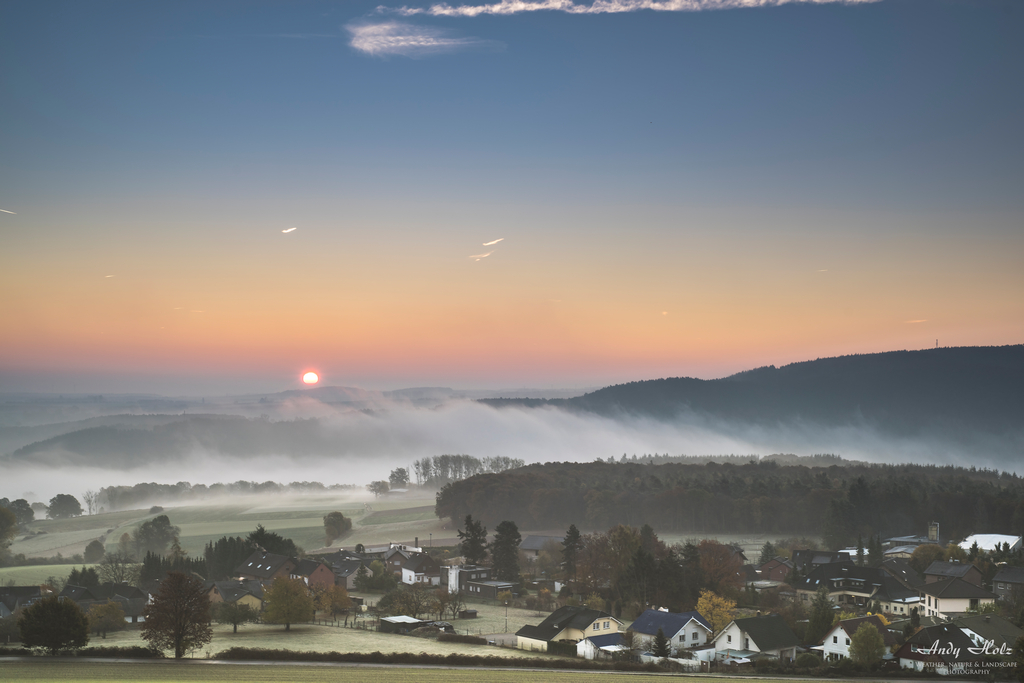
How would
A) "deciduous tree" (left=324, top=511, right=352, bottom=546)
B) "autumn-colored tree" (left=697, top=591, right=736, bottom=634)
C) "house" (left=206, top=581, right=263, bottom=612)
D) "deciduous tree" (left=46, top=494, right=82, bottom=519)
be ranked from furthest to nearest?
"deciduous tree" (left=46, top=494, right=82, bottom=519) < "deciduous tree" (left=324, top=511, right=352, bottom=546) < "house" (left=206, top=581, right=263, bottom=612) < "autumn-colored tree" (left=697, top=591, right=736, bottom=634)

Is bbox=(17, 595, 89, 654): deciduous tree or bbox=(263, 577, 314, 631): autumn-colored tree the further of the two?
bbox=(263, 577, 314, 631): autumn-colored tree

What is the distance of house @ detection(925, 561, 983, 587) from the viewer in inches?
1960

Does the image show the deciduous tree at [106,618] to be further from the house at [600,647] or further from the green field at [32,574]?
the house at [600,647]

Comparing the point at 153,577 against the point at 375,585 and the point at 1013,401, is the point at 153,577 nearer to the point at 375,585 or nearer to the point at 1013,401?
the point at 375,585

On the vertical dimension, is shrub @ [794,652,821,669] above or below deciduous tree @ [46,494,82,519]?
below

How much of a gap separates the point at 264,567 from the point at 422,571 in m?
12.4

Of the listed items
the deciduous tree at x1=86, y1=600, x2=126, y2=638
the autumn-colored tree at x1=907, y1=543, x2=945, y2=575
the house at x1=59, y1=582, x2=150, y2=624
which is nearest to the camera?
the deciduous tree at x1=86, y1=600, x2=126, y2=638

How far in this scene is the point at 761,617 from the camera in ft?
120

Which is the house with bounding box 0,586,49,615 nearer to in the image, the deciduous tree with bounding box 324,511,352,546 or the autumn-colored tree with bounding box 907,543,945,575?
the deciduous tree with bounding box 324,511,352,546

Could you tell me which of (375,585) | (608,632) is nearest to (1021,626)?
(608,632)

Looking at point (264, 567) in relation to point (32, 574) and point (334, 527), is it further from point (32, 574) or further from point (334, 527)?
point (334, 527)

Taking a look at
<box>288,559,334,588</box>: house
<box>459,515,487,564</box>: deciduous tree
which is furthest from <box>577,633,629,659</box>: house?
<box>459,515,487,564</box>: deciduous tree

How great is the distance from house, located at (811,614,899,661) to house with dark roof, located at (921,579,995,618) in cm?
1204

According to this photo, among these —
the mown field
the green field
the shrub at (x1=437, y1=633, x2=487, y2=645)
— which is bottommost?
the shrub at (x1=437, y1=633, x2=487, y2=645)
